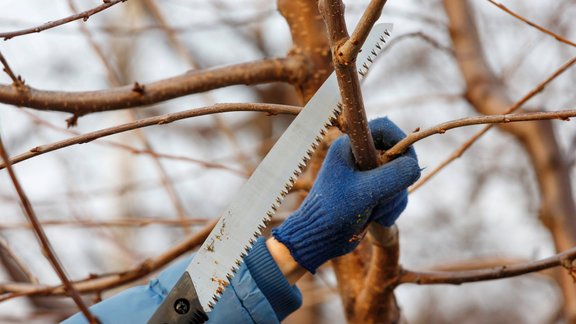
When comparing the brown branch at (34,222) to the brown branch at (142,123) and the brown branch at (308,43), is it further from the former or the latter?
the brown branch at (308,43)

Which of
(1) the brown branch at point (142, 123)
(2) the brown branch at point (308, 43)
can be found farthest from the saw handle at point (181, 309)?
(2) the brown branch at point (308, 43)

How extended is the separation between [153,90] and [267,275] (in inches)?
17.8

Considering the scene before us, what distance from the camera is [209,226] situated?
1.47 metres

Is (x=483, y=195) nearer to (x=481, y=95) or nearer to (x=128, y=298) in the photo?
(x=481, y=95)

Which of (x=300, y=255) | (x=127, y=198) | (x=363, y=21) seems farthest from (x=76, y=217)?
(x=127, y=198)

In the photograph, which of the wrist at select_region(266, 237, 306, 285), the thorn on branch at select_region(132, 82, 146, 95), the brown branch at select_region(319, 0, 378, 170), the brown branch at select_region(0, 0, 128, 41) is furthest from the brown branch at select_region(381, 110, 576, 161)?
the thorn on branch at select_region(132, 82, 146, 95)

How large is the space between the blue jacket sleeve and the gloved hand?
54mm

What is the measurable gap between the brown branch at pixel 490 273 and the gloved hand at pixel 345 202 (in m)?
0.20

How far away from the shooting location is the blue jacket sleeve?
1.11m

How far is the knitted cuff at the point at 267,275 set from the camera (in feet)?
3.74

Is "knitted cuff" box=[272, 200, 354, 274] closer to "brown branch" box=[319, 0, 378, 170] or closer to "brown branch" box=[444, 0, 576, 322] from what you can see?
"brown branch" box=[319, 0, 378, 170]

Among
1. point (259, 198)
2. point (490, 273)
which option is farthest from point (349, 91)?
point (490, 273)

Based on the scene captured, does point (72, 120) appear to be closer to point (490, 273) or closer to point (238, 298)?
point (238, 298)

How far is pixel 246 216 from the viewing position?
1.08 m
